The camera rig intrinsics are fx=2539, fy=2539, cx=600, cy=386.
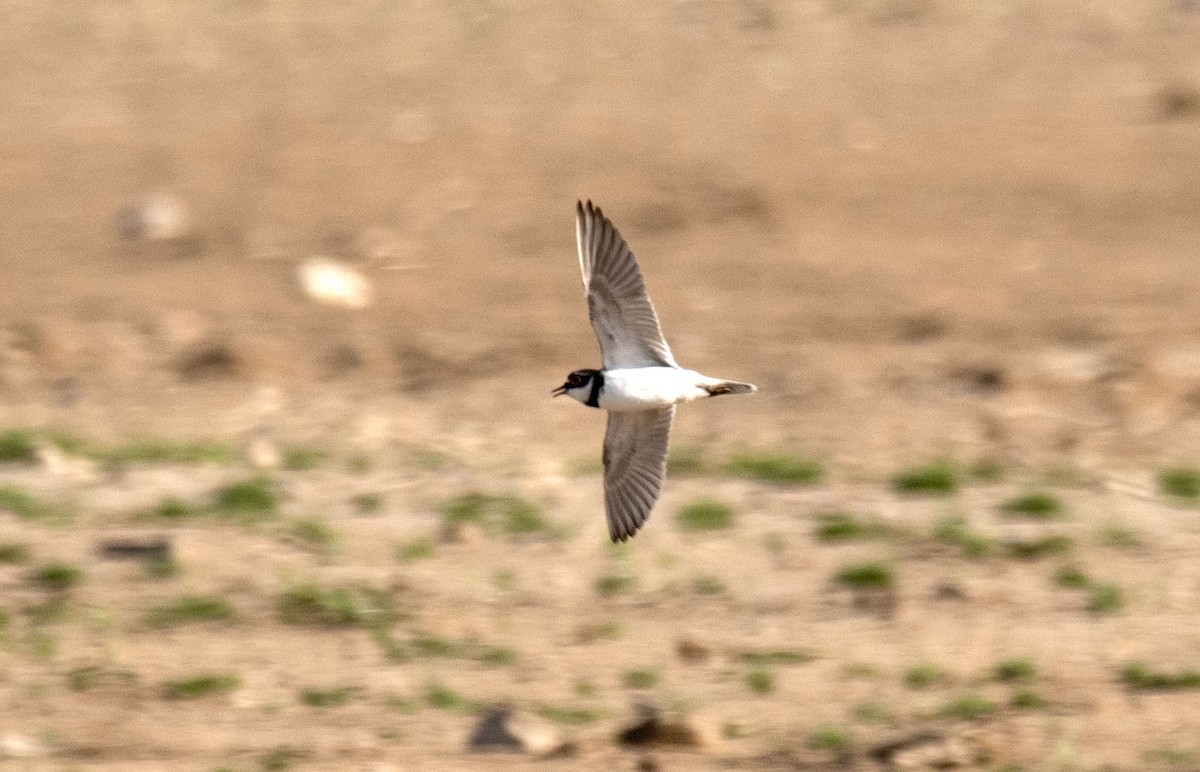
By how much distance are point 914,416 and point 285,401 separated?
2.32m

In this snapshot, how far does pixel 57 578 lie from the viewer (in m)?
7.45

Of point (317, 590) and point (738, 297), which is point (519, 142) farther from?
point (317, 590)

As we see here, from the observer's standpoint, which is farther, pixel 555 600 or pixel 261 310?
pixel 261 310

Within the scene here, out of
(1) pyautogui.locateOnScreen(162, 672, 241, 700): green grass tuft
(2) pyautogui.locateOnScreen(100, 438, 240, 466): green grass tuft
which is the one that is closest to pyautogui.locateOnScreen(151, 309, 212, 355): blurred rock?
(2) pyautogui.locateOnScreen(100, 438, 240, 466): green grass tuft

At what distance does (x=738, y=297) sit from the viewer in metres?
10.4

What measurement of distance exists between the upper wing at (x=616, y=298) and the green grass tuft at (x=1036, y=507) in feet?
6.87

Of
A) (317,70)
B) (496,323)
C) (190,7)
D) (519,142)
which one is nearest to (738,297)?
(496,323)

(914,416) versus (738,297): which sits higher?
(738,297)

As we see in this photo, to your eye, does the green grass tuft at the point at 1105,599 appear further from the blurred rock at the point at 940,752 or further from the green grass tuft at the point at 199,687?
the green grass tuft at the point at 199,687

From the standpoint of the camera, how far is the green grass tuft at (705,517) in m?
7.80

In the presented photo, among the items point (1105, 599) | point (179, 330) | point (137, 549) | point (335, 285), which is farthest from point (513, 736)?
point (335, 285)

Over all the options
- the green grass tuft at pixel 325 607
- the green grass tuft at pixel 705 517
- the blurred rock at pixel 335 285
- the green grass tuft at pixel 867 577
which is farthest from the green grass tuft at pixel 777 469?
the blurred rock at pixel 335 285

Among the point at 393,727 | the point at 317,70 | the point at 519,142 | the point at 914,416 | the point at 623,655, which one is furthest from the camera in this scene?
the point at 317,70

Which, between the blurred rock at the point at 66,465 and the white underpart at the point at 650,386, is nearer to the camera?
the white underpart at the point at 650,386
